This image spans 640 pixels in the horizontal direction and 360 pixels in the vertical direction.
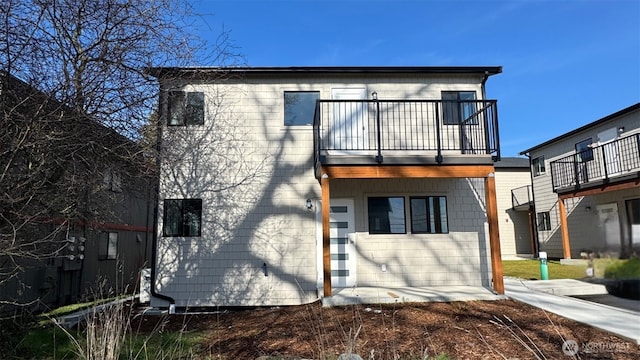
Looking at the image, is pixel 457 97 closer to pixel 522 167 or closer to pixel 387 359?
pixel 387 359

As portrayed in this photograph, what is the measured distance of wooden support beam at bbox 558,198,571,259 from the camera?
51.9ft

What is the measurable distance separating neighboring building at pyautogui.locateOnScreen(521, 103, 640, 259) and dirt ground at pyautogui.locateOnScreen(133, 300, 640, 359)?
20.3 ft

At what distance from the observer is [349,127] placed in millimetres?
9742

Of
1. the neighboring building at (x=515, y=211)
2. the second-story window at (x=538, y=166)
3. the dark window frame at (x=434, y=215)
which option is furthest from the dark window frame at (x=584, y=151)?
the dark window frame at (x=434, y=215)

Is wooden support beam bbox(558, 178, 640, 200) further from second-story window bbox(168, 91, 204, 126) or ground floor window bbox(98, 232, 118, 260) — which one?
ground floor window bbox(98, 232, 118, 260)

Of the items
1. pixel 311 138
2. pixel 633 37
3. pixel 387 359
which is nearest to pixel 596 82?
pixel 633 37

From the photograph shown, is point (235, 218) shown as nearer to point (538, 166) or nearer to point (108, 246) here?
point (108, 246)

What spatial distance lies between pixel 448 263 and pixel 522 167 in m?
17.1

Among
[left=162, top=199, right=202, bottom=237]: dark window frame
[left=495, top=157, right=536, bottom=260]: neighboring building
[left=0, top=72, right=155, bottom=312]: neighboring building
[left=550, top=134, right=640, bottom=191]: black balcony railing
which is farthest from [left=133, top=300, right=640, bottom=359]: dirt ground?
[left=495, top=157, right=536, bottom=260]: neighboring building

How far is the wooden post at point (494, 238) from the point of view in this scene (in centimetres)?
841

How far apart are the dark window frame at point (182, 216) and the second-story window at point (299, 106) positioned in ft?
10.1

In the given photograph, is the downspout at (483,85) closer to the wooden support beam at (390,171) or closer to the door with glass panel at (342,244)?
the wooden support beam at (390,171)

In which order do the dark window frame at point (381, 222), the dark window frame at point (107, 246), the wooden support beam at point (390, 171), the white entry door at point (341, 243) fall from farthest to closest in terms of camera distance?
the dark window frame at point (107, 246) → the dark window frame at point (381, 222) → the white entry door at point (341, 243) → the wooden support beam at point (390, 171)

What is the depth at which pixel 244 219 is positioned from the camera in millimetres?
9562
